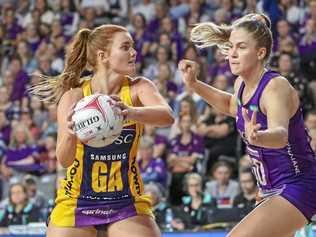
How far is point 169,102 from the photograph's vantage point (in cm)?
1202

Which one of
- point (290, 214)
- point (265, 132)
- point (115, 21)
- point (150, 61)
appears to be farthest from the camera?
point (115, 21)

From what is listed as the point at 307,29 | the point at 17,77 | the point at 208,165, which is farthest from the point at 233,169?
Answer: the point at 17,77

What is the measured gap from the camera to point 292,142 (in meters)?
5.32

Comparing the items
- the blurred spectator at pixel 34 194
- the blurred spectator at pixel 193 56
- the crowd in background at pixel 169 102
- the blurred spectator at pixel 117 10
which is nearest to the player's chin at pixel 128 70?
the crowd in background at pixel 169 102

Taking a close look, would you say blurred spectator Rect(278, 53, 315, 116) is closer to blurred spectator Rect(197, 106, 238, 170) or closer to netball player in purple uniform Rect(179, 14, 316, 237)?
blurred spectator Rect(197, 106, 238, 170)

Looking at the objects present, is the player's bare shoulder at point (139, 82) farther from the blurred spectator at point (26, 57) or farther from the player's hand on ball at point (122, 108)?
the blurred spectator at point (26, 57)

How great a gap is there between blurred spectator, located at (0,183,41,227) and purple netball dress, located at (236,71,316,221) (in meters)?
4.77

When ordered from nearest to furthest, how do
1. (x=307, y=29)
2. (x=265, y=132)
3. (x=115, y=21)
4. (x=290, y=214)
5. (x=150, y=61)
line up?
(x=265, y=132)
(x=290, y=214)
(x=307, y=29)
(x=150, y=61)
(x=115, y=21)

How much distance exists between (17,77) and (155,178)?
425 centimetres

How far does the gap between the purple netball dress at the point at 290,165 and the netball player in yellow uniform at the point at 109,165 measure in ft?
1.90

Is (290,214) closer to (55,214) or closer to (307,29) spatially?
(55,214)

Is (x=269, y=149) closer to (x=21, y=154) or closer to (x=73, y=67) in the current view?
(x=73, y=67)

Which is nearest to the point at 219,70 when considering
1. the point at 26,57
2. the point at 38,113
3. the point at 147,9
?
the point at 38,113

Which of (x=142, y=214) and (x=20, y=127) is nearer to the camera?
(x=142, y=214)
